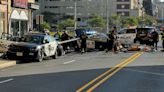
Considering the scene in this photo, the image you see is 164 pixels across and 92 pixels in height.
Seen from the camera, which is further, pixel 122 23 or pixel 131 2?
pixel 131 2

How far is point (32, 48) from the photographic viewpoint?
24.6m

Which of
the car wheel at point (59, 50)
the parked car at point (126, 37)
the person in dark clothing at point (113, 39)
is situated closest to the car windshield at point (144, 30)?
the parked car at point (126, 37)

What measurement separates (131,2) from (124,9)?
19.9 ft

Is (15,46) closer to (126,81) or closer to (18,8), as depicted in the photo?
(126,81)

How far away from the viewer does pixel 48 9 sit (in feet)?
541

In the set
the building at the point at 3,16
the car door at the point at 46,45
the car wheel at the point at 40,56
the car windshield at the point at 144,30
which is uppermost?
the building at the point at 3,16

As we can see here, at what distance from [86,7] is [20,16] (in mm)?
114992

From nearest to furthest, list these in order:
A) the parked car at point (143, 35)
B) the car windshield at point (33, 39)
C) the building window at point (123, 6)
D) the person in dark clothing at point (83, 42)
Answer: the car windshield at point (33, 39) < the person in dark clothing at point (83, 42) < the parked car at point (143, 35) < the building window at point (123, 6)

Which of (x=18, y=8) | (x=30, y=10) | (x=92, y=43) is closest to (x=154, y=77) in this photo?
(x=92, y=43)

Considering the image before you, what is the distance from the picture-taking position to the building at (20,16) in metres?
45.4

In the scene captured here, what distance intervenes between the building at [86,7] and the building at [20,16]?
109 meters

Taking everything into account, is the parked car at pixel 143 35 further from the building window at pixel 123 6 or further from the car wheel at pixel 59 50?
the building window at pixel 123 6

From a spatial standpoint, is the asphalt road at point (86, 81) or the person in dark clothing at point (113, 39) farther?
the person in dark clothing at point (113, 39)

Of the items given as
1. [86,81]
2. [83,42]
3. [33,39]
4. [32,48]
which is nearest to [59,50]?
[33,39]
